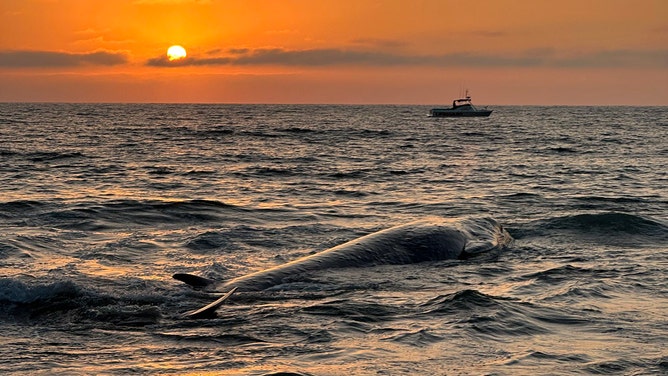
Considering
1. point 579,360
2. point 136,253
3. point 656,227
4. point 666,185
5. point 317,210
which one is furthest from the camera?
point 666,185

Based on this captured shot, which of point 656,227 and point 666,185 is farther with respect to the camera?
point 666,185

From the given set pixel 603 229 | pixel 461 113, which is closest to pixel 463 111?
pixel 461 113

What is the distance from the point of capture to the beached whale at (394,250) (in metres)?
11.1

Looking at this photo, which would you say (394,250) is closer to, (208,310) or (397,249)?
(397,249)

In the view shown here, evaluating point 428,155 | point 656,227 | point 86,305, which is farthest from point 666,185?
point 86,305

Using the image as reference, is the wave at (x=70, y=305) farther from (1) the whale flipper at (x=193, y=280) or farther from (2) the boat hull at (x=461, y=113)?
(2) the boat hull at (x=461, y=113)

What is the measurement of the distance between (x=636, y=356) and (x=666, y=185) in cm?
2255

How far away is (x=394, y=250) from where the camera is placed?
513 inches

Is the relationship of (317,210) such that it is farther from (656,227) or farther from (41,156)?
(41,156)

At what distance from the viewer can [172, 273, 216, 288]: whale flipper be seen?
10.6 m

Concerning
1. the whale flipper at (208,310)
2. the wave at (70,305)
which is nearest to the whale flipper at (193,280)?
the wave at (70,305)

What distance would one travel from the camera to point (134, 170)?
36094 mm

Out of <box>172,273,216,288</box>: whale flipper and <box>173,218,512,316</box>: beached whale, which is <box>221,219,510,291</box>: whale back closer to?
<box>173,218,512,316</box>: beached whale

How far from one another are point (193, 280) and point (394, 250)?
140 inches
